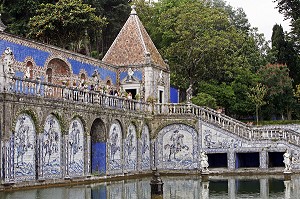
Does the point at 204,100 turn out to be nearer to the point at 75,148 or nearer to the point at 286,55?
the point at 286,55

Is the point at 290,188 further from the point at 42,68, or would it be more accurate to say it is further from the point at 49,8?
the point at 49,8

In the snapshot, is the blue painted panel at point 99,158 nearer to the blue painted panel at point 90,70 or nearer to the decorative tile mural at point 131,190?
the decorative tile mural at point 131,190

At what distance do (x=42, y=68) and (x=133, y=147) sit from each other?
684 cm

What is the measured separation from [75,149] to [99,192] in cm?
475

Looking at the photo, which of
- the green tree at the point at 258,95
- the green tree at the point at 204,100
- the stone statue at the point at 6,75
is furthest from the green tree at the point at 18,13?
the stone statue at the point at 6,75

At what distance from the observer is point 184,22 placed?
45188 mm

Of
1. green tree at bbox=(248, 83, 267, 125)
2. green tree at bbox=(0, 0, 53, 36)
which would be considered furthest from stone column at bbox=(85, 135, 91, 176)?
green tree at bbox=(248, 83, 267, 125)

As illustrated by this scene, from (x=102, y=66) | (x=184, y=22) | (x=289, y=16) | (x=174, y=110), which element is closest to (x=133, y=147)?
(x=174, y=110)

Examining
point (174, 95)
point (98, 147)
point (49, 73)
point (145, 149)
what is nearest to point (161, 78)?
point (174, 95)

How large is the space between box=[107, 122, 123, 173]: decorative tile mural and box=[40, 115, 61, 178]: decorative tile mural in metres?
4.84

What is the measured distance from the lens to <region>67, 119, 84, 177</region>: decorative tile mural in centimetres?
2605

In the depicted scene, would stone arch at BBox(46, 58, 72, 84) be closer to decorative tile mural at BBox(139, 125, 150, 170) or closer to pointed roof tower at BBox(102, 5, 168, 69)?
decorative tile mural at BBox(139, 125, 150, 170)

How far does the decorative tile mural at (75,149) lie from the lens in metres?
26.0

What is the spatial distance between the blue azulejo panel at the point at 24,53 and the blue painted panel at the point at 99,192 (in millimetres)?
7320
